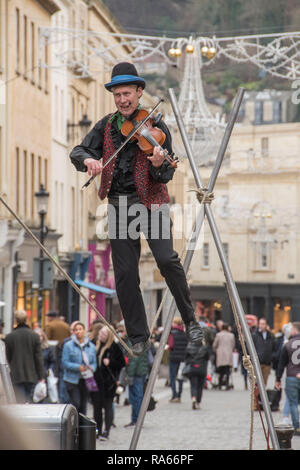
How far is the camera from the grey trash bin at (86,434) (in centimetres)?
490

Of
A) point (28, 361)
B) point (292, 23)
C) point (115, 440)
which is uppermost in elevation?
point (292, 23)

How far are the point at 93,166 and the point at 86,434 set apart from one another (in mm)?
1388

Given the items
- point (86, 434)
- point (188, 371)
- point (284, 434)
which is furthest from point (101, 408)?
point (86, 434)

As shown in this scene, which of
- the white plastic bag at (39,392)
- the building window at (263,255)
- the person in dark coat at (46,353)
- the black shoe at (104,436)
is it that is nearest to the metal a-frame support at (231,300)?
the white plastic bag at (39,392)

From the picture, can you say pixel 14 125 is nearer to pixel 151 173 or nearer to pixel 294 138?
pixel 294 138

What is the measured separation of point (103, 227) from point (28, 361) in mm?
7895

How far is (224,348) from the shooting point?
2417 centimetres

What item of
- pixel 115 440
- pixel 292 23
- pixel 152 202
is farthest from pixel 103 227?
pixel 115 440

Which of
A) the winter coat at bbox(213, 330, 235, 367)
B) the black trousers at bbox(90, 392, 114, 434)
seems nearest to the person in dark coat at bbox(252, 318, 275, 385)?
the black trousers at bbox(90, 392, 114, 434)

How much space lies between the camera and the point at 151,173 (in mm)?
5766

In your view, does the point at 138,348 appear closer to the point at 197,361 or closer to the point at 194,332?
the point at 194,332

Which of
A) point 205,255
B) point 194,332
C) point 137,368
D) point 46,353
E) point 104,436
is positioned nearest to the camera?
point 194,332

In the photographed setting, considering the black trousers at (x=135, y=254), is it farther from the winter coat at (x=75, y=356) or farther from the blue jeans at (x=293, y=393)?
the blue jeans at (x=293, y=393)
